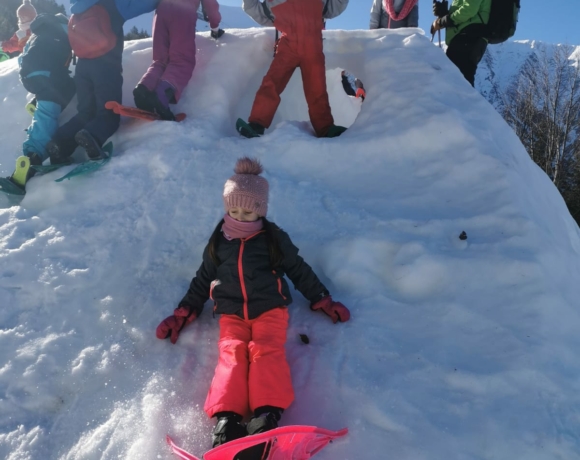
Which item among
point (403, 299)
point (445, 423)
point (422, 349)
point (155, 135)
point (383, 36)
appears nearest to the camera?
point (445, 423)

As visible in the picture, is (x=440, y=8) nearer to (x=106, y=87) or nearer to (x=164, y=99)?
(x=164, y=99)

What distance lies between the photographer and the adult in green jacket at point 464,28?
3982mm

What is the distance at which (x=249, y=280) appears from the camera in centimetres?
203

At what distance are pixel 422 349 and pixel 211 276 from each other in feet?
3.64

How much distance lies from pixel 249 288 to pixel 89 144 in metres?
1.94

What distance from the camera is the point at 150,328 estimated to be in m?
2.17

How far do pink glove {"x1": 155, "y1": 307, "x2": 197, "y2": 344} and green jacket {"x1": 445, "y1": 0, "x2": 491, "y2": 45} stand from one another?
3.87m

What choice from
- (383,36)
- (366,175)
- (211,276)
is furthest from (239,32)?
(211,276)

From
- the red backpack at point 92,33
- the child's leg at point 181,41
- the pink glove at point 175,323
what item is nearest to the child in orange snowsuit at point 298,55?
the child's leg at point 181,41

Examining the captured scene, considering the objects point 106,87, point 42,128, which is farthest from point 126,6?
point 42,128

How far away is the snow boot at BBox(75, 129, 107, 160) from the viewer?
3.08m

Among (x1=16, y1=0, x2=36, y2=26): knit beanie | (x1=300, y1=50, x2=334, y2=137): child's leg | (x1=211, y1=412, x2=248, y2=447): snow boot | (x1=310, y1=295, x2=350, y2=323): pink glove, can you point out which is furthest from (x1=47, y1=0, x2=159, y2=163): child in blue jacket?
(x1=16, y1=0, x2=36, y2=26): knit beanie

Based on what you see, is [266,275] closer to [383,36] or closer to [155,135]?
[155,135]

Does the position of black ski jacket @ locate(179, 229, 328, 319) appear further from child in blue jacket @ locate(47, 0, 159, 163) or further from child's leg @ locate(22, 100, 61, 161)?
child's leg @ locate(22, 100, 61, 161)
